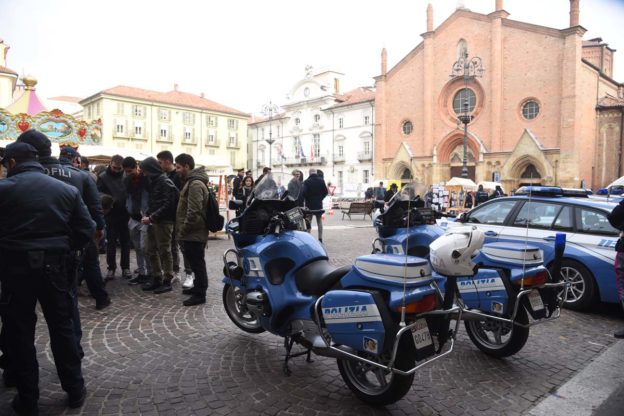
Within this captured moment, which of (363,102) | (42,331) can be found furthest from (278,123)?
(42,331)

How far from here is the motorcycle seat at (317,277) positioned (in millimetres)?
3558

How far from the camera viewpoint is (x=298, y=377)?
12.3 feet

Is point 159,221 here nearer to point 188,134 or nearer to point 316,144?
point 316,144

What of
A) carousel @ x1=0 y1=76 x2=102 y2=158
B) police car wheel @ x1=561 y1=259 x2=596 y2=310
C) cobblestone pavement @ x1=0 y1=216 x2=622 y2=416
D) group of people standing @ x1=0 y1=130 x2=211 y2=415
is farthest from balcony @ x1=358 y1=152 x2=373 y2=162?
group of people standing @ x1=0 y1=130 x2=211 y2=415

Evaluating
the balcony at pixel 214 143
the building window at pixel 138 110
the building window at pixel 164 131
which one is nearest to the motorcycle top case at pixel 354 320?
the building window at pixel 138 110

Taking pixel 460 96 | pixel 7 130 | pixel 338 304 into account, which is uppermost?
pixel 460 96

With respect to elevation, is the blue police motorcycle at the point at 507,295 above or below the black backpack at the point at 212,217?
below

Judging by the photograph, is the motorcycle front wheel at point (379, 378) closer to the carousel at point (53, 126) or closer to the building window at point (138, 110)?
the carousel at point (53, 126)

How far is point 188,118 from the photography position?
61562mm

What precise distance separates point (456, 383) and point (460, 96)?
118ft

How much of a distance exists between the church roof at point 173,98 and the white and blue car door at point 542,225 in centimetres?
5700

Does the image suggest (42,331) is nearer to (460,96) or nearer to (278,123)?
(460,96)

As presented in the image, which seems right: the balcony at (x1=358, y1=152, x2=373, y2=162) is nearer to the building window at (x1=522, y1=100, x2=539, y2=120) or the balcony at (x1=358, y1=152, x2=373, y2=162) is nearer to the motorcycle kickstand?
the building window at (x1=522, y1=100, x2=539, y2=120)

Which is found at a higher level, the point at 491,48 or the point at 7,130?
the point at 491,48
